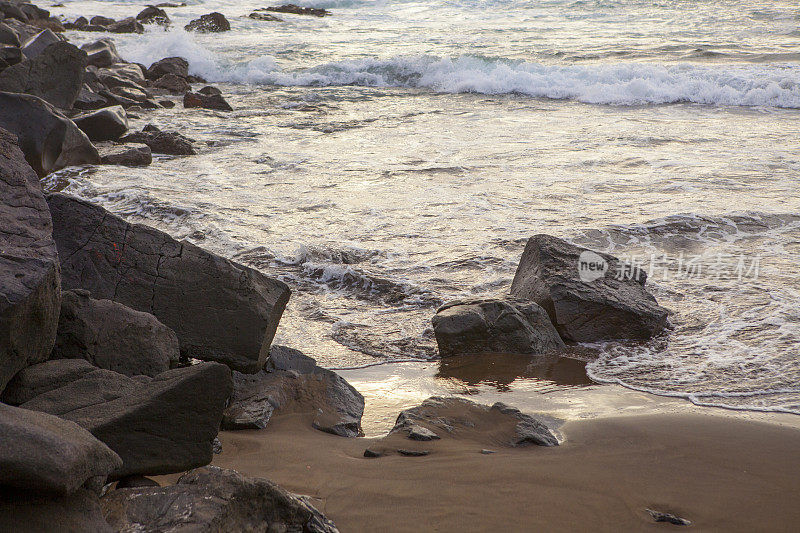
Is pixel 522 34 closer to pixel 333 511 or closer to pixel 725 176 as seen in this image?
pixel 725 176

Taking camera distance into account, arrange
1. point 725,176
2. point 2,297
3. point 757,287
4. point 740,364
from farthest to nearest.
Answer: point 725,176, point 757,287, point 740,364, point 2,297

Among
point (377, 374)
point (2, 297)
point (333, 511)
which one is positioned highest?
point (2, 297)

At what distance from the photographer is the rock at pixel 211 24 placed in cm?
2802

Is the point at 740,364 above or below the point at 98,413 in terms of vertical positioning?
below

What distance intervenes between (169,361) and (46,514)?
1.43 meters

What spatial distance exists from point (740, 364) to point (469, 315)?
5.46 ft

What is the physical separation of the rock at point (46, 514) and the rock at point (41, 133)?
690 cm

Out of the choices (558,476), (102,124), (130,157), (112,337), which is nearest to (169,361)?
(112,337)

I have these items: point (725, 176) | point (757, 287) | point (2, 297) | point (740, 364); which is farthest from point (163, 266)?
point (725, 176)

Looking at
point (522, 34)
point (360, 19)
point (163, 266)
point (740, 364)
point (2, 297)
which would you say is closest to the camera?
point (2, 297)

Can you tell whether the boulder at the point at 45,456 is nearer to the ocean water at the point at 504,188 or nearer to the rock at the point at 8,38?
the ocean water at the point at 504,188

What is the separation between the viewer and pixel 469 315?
4766 mm

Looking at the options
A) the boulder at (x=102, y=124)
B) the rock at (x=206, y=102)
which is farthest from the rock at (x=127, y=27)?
the boulder at (x=102, y=124)

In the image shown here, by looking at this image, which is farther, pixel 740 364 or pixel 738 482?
pixel 740 364
